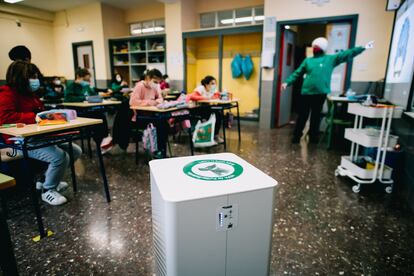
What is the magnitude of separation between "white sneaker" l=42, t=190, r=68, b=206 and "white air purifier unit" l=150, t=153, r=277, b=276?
5.15 ft

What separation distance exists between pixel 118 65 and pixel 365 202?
7329 millimetres

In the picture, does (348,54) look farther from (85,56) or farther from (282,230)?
(85,56)

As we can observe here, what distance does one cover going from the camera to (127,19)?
25.6 feet

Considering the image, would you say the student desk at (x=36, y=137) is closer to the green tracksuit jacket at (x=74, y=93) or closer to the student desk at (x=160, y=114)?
the student desk at (x=160, y=114)

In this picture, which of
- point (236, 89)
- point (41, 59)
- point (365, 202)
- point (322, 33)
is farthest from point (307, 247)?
point (41, 59)

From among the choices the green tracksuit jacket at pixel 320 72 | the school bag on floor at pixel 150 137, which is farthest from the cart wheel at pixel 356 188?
the school bag on floor at pixel 150 137

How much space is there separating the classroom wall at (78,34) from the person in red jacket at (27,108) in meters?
5.95

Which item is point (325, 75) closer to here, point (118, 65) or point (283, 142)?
point (283, 142)

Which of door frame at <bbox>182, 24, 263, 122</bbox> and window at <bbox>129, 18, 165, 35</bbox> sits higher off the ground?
window at <bbox>129, 18, 165, 35</bbox>

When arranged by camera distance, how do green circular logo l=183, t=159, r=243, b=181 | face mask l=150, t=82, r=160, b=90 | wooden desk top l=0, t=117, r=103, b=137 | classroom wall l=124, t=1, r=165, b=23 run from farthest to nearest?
classroom wall l=124, t=1, r=165, b=23
face mask l=150, t=82, r=160, b=90
wooden desk top l=0, t=117, r=103, b=137
green circular logo l=183, t=159, r=243, b=181

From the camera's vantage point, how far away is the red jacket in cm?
180

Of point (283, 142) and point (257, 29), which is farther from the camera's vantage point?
point (257, 29)

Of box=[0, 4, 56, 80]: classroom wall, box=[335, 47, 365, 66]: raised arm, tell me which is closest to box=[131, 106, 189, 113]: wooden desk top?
box=[335, 47, 365, 66]: raised arm

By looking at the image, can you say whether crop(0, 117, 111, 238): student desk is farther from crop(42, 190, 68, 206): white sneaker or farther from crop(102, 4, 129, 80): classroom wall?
crop(102, 4, 129, 80): classroom wall
